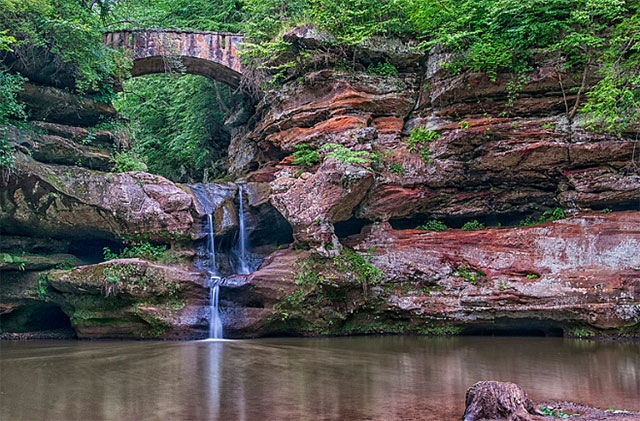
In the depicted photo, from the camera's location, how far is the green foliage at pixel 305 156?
1577cm

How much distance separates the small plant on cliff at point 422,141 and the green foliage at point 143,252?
8480 millimetres

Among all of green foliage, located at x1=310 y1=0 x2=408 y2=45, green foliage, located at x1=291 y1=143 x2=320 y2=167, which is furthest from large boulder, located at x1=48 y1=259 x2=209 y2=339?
green foliage, located at x1=310 y1=0 x2=408 y2=45

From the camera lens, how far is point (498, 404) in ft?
17.0

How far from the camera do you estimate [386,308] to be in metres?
14.0

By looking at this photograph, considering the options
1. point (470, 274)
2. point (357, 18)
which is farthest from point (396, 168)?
point (357, 18)

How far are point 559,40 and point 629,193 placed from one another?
5.08 m

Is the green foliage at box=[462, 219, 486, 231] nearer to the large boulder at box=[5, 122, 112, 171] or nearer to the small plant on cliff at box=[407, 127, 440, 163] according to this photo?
the small plant on cliff at box=[407, 127, 440, 163]

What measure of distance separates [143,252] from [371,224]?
7.07 meters

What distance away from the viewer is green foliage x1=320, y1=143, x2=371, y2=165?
14.3 metres

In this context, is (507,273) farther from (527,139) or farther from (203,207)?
(203,207)

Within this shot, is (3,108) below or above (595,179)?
above

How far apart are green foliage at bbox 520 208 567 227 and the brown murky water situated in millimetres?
4025

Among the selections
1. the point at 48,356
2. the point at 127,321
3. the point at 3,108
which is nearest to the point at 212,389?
the point at 48,356

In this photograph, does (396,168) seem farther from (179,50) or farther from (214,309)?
(179,50)
